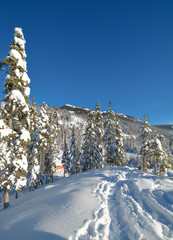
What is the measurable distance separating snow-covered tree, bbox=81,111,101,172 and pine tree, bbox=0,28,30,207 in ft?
49.7

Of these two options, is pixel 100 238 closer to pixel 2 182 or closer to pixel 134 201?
pixel 134 201

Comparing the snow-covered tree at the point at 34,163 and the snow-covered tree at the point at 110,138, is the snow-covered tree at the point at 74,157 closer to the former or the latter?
the snow-covered tree at the point at 110,138

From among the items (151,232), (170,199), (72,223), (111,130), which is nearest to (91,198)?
(72,223)

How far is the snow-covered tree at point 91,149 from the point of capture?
2433 cm

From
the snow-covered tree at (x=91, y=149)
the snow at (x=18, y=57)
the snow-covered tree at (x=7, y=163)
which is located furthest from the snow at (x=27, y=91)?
the snow-covered tree at (x=91, y=149)

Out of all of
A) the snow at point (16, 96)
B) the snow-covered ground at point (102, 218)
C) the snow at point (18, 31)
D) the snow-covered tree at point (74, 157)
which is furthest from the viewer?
the snow-covered tree at point (74, 157)

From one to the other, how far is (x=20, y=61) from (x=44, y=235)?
456 inches

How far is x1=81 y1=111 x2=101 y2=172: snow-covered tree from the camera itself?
2433 cm

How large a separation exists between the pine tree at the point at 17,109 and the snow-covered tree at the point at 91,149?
596 inches

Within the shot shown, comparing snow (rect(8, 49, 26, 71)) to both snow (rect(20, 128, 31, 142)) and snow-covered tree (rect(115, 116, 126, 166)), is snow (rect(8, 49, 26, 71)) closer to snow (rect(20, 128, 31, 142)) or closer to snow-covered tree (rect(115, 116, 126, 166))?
snow (rect(20, 128, 31, 142))

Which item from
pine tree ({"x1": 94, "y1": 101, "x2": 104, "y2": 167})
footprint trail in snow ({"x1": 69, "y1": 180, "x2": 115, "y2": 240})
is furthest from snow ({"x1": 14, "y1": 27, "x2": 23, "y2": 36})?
pine tree ({"x1": 94, "y1": 101, "x2": 104, "y2": 167})

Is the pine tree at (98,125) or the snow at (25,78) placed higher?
the snow at (25,78)

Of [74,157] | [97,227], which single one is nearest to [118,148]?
[74,157]

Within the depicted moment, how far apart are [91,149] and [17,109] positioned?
16.9 metres
